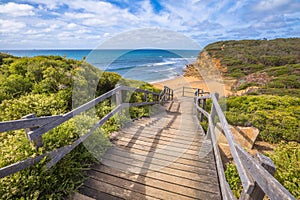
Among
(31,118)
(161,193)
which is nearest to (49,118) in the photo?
(31,118)

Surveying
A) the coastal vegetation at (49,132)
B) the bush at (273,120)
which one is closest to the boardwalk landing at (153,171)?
the coastal vegetation at (49,132)

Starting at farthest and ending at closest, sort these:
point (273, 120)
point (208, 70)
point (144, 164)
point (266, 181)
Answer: point (208, 70) → point (273, 120) → point (144, 164) → point (266, 181)

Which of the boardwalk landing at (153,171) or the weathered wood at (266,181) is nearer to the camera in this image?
the weathered wood at (266,181)

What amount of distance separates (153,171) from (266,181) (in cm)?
167

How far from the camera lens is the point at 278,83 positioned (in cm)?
1539

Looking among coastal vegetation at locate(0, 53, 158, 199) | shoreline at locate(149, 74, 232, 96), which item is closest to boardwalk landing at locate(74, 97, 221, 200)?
coastal vegetation at locate(0, 53, 158, 199)

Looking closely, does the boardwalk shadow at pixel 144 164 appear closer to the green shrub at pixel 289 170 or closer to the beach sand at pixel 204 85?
the green shrub at pixel 289 170

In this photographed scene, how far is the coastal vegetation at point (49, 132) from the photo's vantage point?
1896mm

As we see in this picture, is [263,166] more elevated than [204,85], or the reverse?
[263,166]

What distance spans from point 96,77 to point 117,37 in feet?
6.45

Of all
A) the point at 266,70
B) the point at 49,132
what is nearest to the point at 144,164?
the point at 49,132

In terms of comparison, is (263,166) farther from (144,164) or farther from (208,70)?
(208,70)

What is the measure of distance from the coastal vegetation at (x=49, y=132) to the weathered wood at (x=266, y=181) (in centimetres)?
201

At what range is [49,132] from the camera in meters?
2.54
